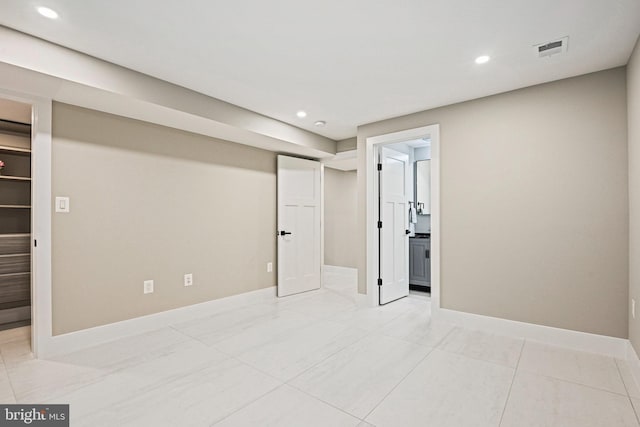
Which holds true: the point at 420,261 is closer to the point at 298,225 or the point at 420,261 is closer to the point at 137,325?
the point at 298,225

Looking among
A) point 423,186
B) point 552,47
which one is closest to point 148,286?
point 552,47

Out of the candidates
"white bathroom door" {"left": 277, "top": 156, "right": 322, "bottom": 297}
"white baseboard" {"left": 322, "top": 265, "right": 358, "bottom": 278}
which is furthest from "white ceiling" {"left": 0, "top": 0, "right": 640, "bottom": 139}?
"white baseboard" {"left": 322, "top": 265, "right": 358, "bottom": 278}

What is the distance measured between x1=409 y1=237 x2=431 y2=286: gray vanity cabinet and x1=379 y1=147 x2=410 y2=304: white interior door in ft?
1.13

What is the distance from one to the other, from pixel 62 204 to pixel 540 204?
13.9 feet

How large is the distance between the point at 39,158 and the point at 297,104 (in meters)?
2.32

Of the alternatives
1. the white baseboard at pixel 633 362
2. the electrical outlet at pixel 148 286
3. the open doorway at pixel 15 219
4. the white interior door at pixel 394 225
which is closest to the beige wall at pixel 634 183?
the white baseboard at pixel 633 362

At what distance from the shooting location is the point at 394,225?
13.9 feet

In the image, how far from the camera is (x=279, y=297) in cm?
442

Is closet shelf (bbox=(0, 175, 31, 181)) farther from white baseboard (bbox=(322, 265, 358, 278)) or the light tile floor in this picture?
white baseboard (bbox=(322, 265, 358, 278))

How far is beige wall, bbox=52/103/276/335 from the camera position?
2.70 metres

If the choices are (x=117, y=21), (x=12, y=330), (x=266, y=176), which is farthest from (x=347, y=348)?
(x=12, y=330)

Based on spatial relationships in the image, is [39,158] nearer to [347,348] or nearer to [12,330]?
[12,330]

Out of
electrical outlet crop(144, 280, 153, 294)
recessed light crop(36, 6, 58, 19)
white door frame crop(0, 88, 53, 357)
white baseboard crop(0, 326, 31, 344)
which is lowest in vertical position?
white baseboard crop(0, 326, 31, 344)

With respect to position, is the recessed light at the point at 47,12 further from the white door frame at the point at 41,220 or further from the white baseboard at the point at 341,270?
the white baseboard at the point at 341,270
